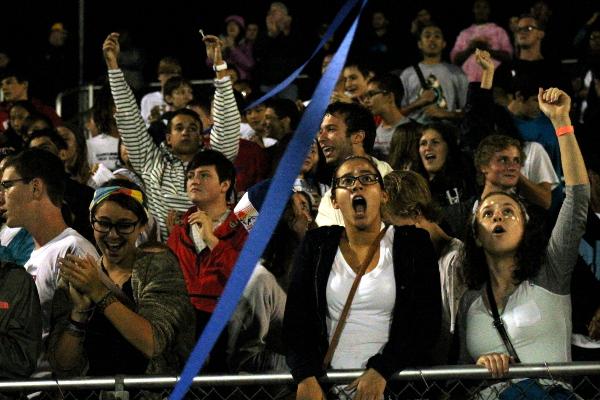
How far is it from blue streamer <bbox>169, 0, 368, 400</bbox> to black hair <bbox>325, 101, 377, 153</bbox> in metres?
3.51

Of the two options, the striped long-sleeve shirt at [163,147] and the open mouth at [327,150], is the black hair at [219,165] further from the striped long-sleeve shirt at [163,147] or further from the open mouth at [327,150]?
the striped long-sleeve shirt at [163,147]

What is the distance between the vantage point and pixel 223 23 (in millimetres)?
17688

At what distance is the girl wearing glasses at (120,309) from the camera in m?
5.46

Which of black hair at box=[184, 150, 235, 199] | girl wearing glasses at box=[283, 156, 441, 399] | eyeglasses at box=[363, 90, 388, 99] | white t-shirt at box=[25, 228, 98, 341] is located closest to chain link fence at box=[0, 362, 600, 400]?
girl wearing glasses at box=[283, 156, 441, 399]

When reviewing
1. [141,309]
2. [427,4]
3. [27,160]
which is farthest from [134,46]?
[141,309]

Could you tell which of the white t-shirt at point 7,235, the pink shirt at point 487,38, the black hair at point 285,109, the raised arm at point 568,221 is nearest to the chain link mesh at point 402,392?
the raised arm at point 568,221

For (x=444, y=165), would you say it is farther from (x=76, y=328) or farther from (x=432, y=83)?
(x=76, y=328)

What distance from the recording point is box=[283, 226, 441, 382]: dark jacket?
5.38 metres

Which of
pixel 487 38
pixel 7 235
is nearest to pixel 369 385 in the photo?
pixel 7 235

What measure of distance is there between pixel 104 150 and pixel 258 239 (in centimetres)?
692

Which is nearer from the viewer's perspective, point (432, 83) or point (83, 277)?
point (83, 277)

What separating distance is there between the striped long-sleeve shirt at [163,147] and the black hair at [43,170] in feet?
5.16

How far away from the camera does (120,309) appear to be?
5.46 m

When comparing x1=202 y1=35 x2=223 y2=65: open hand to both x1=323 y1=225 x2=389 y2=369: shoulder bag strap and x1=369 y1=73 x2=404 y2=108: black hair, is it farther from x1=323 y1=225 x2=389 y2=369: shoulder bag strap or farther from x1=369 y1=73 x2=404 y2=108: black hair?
x1=323 y1=225 x2=389 y2=369: shoulder bag strap
